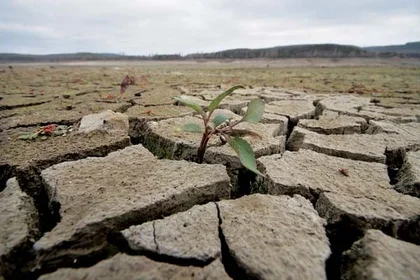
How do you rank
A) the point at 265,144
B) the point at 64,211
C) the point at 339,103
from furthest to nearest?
the point at 339,103
the point at 265,144
the point at 64,211

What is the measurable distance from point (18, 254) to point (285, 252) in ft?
2.05

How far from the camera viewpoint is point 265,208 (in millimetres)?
861

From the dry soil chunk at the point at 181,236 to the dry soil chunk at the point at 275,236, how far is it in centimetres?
4

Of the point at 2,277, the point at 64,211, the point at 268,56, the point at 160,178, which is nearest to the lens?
the point at 2,277

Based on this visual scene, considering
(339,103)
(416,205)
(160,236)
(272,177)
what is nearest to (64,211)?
(160,236)

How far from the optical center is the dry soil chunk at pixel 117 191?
0.75 m

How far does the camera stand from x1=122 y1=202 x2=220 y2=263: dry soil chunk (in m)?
0.69

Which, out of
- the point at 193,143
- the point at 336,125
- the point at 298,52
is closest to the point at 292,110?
the point at 336,125

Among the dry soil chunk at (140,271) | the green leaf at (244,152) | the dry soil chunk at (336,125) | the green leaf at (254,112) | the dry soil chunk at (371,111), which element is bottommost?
the dry soil chunk at (371,111)

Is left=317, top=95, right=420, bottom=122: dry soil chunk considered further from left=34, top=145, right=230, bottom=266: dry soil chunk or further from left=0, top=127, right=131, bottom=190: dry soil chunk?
left=0, top=127, right=131, bottom=190: dry soil chunk

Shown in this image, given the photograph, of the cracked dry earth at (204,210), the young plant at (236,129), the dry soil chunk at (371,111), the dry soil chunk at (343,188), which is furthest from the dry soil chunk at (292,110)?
the young plant at (236,129)

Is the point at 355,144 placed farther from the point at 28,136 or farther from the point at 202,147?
the point at 28,136

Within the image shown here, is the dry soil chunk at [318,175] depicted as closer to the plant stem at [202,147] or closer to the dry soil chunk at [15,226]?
the plant stem at [202,147]

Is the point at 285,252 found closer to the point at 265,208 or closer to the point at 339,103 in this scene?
the point at 265,208
